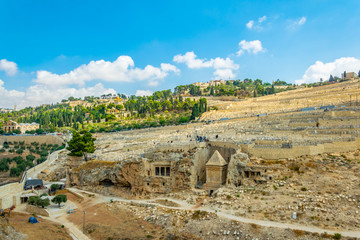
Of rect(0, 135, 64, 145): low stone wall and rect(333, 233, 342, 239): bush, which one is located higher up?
rect(0, 135, 64, 145): low stone wall

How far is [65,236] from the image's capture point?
22531 millimetres

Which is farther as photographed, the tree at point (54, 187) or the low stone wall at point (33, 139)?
A: the low stone wall at point (33, 139)

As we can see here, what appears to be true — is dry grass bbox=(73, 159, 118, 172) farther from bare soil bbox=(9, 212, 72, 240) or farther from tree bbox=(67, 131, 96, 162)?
bare soil bbox=(9, 212, 72, 240)

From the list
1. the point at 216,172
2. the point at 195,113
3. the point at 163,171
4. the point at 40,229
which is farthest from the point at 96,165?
the point at 195,113

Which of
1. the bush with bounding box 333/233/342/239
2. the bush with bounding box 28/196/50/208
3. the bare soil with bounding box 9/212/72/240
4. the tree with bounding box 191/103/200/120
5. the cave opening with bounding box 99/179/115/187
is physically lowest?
the bare soil with bounding box 9/212/72/240

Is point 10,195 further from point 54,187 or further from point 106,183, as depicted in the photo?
point 106,183

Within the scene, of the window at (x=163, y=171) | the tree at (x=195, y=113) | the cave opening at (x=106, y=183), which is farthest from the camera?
the tree at (x=195, y=113)

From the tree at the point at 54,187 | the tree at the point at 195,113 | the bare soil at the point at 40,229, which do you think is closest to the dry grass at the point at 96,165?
the tree at the point at 54,187

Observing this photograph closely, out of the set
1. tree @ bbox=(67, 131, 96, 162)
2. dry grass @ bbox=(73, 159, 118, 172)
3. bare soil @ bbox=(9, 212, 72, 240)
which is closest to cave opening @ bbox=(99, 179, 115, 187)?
dry grass @ bbox=(73, 159, 118, 172)

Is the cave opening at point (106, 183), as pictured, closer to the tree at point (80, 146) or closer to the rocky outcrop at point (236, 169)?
the tree at point (80, 146)

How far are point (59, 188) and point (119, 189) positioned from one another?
29.2ft

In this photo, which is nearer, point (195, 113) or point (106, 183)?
point (106, 183)

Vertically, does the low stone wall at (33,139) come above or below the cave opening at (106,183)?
above

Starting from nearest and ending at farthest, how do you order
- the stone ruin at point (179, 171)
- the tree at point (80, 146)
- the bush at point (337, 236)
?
the bush at point (337, 236) < the stone ruin at point (179, 171) < the tree at point (80, 146)
